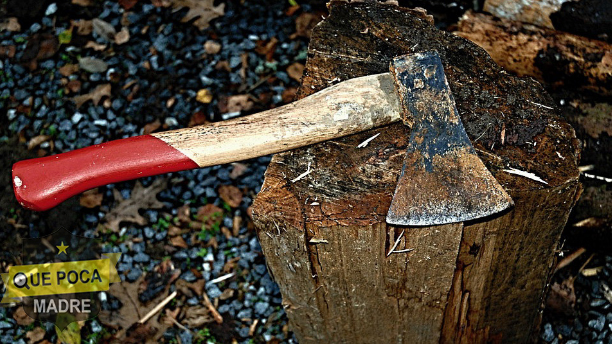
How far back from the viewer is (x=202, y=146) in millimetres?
2129

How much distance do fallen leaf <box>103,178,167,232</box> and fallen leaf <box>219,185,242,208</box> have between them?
0.35 meters

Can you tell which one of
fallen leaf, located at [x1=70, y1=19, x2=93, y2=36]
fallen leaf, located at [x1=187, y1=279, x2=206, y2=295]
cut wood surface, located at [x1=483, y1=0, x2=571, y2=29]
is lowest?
fallen leaf, located at [x1=187, y1=279, x2=206, y2=295]

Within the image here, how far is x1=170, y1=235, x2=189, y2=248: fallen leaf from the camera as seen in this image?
133 inches

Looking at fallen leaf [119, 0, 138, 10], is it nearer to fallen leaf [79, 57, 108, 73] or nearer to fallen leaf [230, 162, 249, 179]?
fallen leaf [79, 57, 108, 73]

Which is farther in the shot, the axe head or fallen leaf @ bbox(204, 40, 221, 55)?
fallen leaf @ bbox(204, 40, 221, 55)

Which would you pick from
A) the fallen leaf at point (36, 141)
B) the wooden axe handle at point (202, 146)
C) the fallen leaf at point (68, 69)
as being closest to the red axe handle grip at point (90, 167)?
the wooden axe handle at point (202, 146)

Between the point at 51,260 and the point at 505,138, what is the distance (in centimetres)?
258

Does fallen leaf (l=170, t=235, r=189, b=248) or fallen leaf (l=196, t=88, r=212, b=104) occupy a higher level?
fallen leaf (l=196, t=88, r=212, b=104)

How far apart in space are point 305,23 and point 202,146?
210cm

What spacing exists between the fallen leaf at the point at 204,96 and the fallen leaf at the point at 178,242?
903 millimetres

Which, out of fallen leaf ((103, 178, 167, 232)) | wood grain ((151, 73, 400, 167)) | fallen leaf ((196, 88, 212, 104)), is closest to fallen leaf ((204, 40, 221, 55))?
fallen leaf ((196, 88, 212, 104))

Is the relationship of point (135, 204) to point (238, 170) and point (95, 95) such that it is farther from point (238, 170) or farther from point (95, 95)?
point (95, 95)

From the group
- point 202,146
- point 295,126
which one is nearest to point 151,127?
point 202,146

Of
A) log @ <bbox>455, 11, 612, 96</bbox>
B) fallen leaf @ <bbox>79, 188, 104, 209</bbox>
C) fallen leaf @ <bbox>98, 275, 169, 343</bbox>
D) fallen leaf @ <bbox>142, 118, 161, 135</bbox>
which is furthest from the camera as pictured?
fallen leaf @ <bbox>142, 118, 161, 135</bbox>
